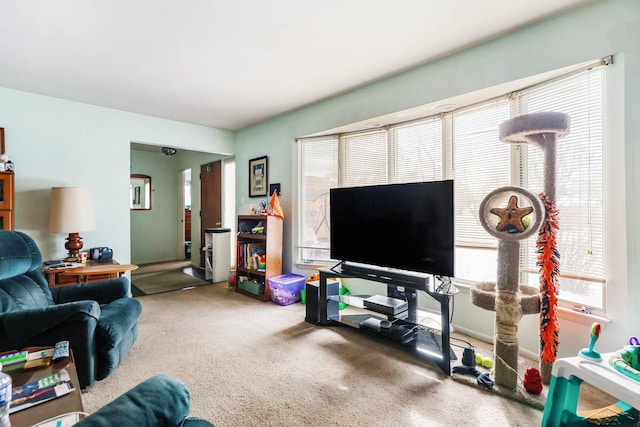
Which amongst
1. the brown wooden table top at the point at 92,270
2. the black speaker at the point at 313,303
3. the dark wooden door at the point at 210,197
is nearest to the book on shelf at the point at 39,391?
the brown wooden table top at the point at 92,270

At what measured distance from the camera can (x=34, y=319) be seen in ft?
5.83

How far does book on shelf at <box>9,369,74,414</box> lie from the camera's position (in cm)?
111

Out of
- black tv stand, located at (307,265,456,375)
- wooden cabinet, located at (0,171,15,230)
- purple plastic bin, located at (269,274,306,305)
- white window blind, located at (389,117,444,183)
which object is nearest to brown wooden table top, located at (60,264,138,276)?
wooden cabinet, located at (0,171,15,230)

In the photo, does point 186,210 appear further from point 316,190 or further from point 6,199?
point 316,190

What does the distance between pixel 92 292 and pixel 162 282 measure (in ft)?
8.19

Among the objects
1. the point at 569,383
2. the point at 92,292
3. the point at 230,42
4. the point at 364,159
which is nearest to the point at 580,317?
the point at 569,383

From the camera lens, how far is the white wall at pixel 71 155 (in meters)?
3.28

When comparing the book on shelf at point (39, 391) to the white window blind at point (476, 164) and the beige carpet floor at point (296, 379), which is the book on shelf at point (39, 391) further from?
the white window blind at point (476, 164)

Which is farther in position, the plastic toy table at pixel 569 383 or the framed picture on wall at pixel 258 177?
the framed picture on wall at pixel 258 177

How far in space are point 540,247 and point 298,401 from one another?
5.93ft

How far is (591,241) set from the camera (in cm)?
204

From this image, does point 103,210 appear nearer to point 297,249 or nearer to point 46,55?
point 46,55

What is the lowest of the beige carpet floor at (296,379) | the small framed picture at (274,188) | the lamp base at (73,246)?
the beige carpet floor at (296,379)

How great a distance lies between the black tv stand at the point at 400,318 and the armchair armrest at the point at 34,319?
1900 mm
